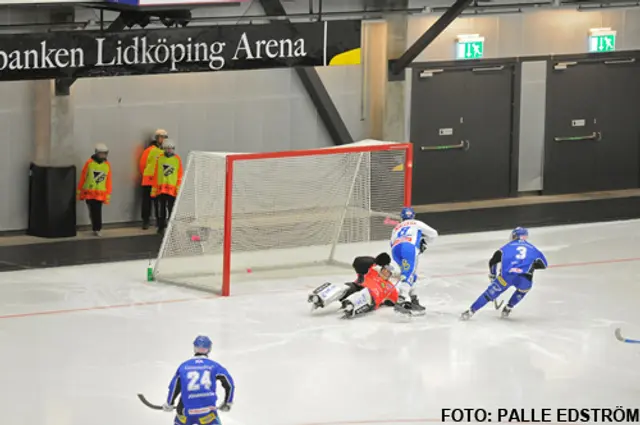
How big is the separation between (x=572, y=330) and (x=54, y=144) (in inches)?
360

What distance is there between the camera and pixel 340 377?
15562mm

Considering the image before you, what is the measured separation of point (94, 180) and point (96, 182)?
0.04 meters

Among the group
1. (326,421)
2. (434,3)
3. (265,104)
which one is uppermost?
(434,3)

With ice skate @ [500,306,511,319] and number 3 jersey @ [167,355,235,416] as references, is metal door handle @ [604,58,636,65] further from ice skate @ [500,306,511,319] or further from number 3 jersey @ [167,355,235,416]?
number 3 jersey @ [167,355,235,416]

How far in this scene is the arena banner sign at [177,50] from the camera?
2016cm

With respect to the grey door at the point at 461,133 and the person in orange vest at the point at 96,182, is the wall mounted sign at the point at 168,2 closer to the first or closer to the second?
the person in orange vest at the point at 96,182

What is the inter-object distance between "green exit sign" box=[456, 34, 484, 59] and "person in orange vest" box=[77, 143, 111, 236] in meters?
7.05

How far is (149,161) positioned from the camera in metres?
23.7

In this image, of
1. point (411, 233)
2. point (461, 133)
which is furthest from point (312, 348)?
point (461, 133)

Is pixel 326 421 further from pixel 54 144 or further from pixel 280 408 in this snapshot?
pixel 54 144

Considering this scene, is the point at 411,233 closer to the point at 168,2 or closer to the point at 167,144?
the point at 168,2

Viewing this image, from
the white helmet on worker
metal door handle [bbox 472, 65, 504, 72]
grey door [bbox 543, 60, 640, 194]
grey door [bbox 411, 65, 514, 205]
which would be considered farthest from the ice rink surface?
grey door [bbox 543, 60, 640, 194]

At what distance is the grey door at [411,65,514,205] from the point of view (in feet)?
87.8

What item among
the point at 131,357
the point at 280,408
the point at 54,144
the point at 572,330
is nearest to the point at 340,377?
the point at 280,408
